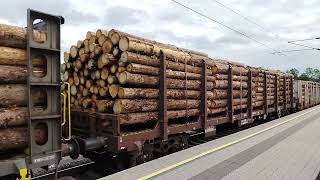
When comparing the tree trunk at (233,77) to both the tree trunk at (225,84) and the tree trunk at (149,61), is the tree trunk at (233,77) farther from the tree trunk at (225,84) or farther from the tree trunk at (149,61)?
the tree trunk at (149,61)

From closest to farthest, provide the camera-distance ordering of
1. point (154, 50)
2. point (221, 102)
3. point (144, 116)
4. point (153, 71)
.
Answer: point (144, 116)
point (153, 71)
point (154, 50)
point (221, 102)

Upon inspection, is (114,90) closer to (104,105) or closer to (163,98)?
(104,105)

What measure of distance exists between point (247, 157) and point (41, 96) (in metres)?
4.66

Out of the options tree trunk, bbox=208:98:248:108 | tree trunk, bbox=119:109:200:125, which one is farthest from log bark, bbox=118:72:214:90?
tree trunk, bbox=208:98:248:108

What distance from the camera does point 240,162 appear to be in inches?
280

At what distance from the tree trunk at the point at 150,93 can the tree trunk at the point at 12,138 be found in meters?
2.75

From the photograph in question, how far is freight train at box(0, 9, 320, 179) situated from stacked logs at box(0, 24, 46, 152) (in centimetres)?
13

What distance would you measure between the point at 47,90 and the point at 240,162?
4147 millimetres

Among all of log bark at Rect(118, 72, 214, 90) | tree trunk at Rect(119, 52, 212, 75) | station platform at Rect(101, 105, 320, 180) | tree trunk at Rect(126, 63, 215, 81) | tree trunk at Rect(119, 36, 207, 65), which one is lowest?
station platform at Rect(101, 105, 320, 180)

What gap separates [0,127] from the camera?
4.52 metres

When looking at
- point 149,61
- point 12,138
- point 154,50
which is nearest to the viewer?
point 12,138

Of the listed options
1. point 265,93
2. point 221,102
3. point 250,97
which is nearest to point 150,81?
point 221,102

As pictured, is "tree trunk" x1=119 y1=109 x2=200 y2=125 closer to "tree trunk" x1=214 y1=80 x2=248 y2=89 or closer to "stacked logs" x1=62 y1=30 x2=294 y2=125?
"stacked logs" x1=62 y1=30 x2=294 y2=125

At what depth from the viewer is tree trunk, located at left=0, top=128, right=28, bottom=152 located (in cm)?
451
